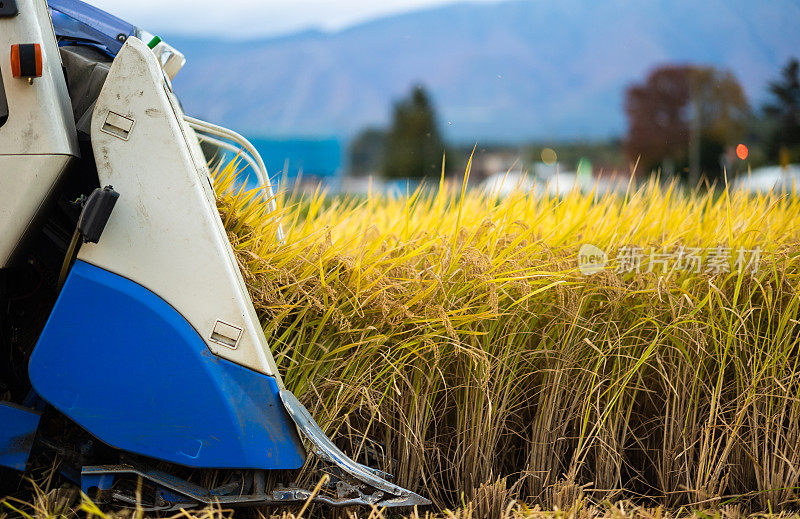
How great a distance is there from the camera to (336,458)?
5.22 ft

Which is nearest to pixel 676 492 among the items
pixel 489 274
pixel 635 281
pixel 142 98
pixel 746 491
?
pixel 746 491

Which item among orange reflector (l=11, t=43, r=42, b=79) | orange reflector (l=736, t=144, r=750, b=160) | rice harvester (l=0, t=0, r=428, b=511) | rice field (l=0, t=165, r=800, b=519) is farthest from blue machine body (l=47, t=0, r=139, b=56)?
orange reflector (l=736, t=144, r=750, b=160)

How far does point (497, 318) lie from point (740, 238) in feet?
3.28

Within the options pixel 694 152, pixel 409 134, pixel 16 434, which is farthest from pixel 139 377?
pixel 409 134

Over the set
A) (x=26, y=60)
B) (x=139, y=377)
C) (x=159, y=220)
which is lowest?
(x=139, y=377)

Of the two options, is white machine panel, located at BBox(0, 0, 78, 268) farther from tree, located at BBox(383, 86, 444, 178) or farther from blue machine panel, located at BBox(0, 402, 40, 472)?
tree, located at BBox(383, 86, 444, 178)

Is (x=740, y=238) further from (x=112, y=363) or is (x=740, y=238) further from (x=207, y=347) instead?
(x=112, y=363)

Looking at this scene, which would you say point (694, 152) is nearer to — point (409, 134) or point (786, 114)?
point (786, 114)

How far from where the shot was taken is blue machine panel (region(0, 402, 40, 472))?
154 centimetres

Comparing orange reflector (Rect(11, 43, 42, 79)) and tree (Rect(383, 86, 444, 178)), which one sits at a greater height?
tree (Rect(383, 86, 444, 178))

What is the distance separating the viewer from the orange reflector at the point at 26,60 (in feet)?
4.72

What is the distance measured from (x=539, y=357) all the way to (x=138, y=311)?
47.1 inches

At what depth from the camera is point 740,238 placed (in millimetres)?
2293

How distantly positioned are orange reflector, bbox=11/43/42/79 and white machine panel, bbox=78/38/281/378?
0.49 ft
